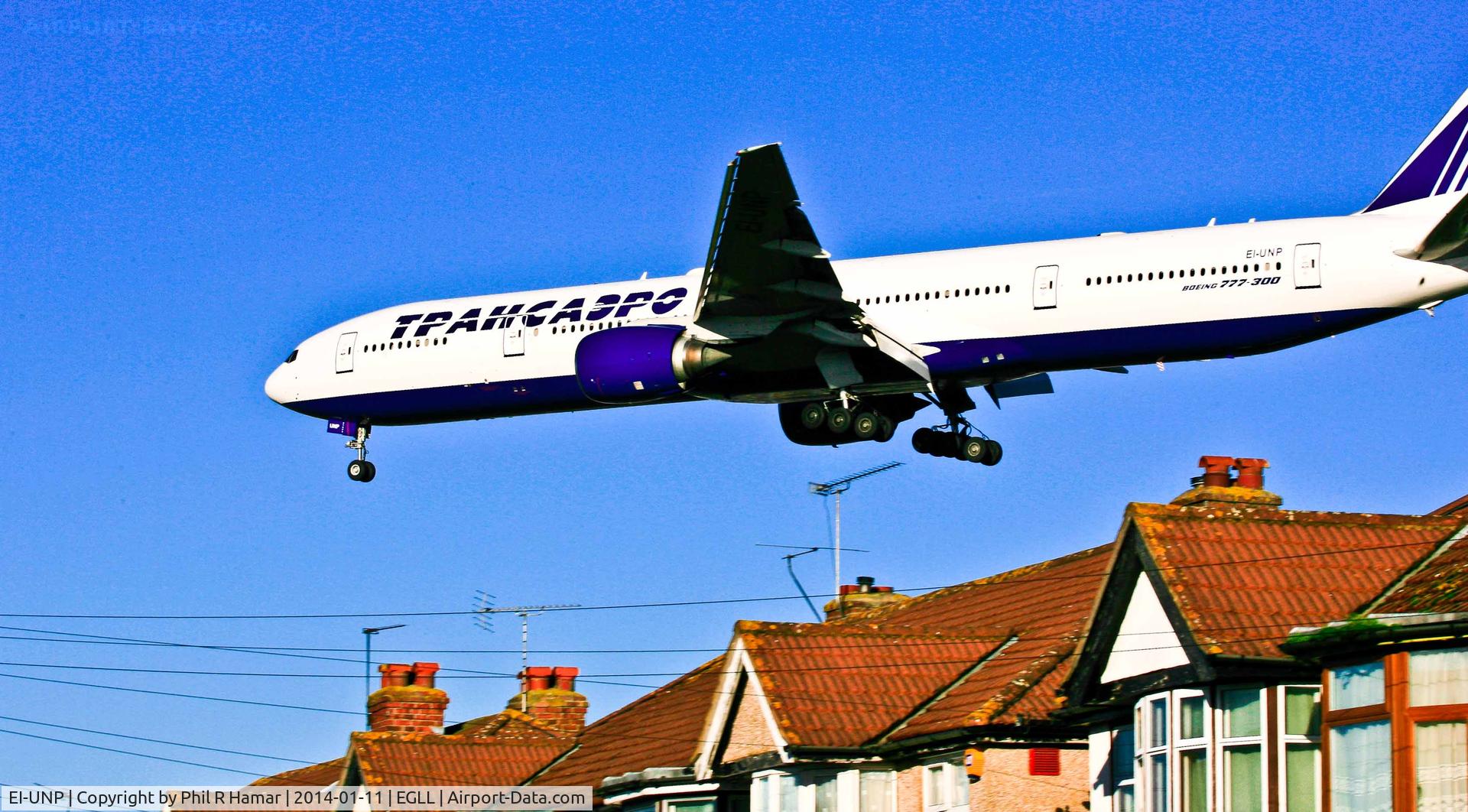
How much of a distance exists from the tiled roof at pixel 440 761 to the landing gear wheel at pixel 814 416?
22.5ft

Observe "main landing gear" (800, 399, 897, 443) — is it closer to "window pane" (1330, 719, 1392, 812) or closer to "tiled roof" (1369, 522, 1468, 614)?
"tiled roof" (1369, 522, 1468, 614)

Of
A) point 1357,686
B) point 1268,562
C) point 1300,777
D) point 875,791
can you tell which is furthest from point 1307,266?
point 1357,686

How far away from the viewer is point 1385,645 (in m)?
17.5

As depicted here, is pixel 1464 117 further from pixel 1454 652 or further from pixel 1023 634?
pixel 1454 652

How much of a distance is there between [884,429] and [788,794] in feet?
39.1

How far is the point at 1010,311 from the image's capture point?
33156 millimetres

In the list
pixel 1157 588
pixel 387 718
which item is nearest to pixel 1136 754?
pixel 1157 588

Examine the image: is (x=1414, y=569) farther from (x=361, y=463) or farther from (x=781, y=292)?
(x=361, y=463)

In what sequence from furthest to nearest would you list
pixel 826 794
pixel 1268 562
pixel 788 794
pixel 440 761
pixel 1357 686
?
1. pixel 440 761
2. pixel 788 794
3. pixel 826 794
4. pixel 1268 562
5. pixel 1357 686

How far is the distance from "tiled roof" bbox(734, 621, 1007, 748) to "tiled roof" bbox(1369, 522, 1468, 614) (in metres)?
7.31

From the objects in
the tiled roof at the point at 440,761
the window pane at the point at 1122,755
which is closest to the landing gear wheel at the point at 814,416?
the tiled roof at the point at 440,761

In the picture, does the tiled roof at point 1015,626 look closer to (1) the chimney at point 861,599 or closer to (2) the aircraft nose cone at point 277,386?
(1) the chimney at point 861,599

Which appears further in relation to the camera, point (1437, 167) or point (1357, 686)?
point (1437, 167)

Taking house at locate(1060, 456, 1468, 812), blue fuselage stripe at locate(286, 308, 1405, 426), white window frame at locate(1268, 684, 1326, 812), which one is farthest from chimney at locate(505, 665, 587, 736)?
white window frame at locate(1268, 684, 1326, 812)
